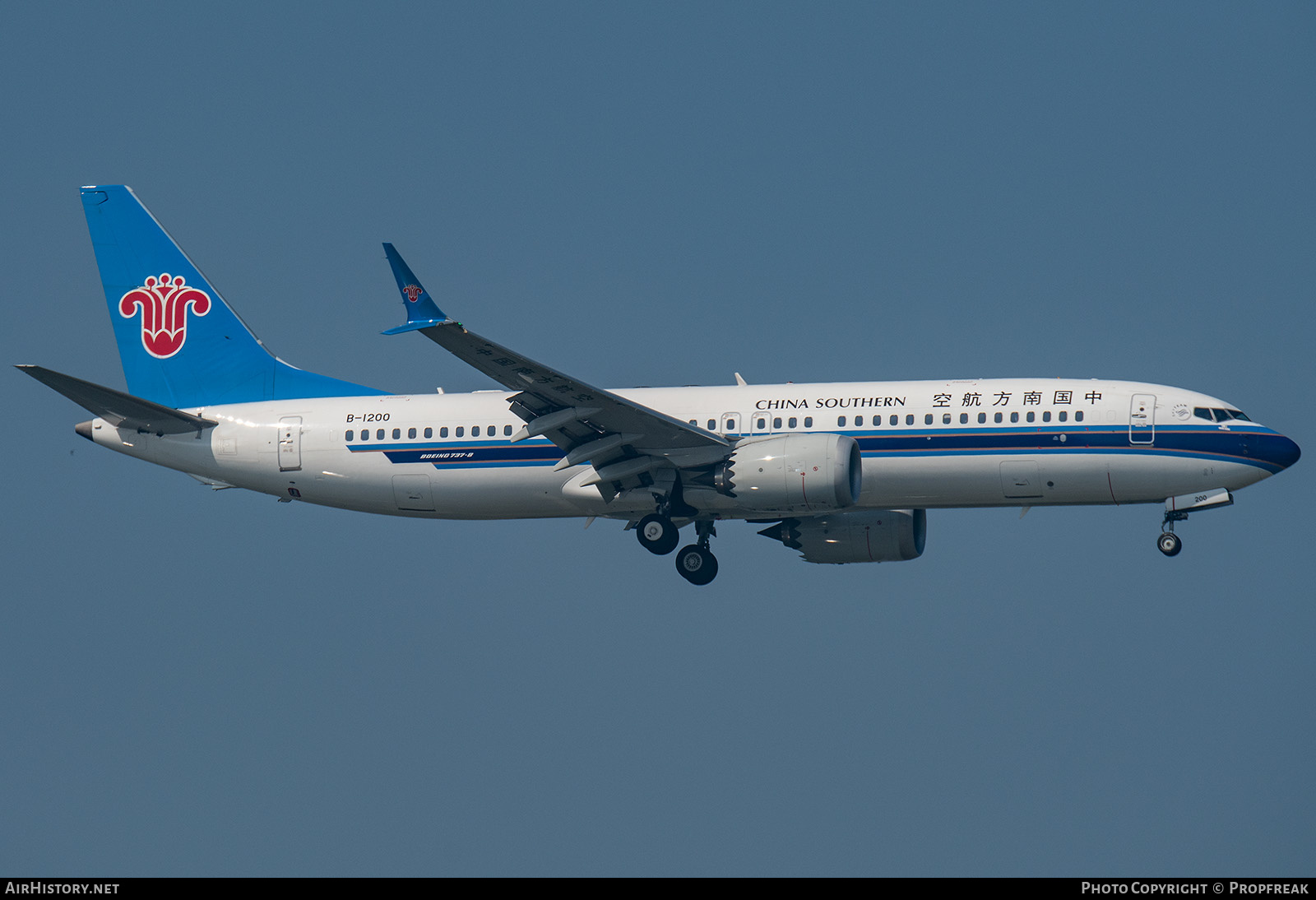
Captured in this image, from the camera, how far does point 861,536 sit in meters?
45.3

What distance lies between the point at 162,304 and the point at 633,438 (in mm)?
14847

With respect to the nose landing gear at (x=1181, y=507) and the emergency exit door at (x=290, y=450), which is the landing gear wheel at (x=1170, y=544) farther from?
the emergency exit door at (x=290, y=450)

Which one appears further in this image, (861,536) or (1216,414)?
(861,536)

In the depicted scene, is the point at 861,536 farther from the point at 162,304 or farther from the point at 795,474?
the point at 162,304

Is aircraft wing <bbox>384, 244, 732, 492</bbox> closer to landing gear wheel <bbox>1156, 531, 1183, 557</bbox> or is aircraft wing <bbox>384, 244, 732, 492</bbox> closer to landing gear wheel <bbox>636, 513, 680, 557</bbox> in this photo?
landing gear wheel <bbox>636, 513, 680, 557</bbox>

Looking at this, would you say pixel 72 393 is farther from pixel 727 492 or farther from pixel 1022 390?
pixel 1022 390

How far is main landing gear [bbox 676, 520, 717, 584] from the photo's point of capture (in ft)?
146

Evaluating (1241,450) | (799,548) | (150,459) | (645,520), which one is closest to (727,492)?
(645,520)

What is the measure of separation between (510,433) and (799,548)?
28.2 ft

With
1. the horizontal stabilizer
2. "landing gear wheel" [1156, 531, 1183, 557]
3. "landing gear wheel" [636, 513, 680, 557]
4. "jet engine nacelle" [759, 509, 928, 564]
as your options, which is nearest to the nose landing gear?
"landing gear wheel" [1156, 531, 1183, 557]

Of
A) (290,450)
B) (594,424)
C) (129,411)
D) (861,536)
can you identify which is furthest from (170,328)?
(861,536)

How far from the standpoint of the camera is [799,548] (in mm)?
46375

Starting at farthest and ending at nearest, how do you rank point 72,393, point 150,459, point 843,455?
point 150,459 → point 72,393 → point 843,455

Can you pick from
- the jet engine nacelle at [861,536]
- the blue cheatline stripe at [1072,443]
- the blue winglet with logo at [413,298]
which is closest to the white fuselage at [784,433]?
the blue cheatline stripe at [1072,443]
